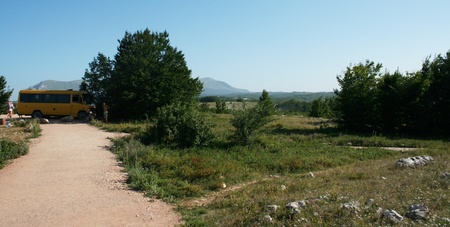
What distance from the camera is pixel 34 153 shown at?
13.3 m

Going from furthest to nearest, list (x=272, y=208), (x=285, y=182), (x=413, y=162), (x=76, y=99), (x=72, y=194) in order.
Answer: (x=76, y=99) → (x=413, y=162) → (x=285, y=182) → (x=72, y=194) → (x=272, y=208)

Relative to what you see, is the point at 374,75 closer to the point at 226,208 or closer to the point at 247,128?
the point at 247,128

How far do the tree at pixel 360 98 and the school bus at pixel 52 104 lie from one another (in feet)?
61.6

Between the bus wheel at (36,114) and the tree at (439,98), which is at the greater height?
the tree at (439,98)

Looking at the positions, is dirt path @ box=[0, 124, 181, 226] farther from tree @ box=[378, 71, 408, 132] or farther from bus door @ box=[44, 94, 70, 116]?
tree @ box=[378, 71, 408, 132]

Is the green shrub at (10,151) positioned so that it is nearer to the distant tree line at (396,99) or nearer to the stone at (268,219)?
the stone at (268,219)

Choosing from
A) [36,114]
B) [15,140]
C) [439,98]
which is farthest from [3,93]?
[439,98]

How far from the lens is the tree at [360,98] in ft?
71.3

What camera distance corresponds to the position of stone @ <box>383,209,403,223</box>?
5.31m

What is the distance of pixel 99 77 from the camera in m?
26.3

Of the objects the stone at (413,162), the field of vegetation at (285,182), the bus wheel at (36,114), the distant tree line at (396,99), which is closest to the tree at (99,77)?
the bus wheel at (36,114)

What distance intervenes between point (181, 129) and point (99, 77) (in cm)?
1414

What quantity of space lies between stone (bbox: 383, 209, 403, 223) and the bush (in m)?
10.0

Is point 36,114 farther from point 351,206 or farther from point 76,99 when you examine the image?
point 351,206
